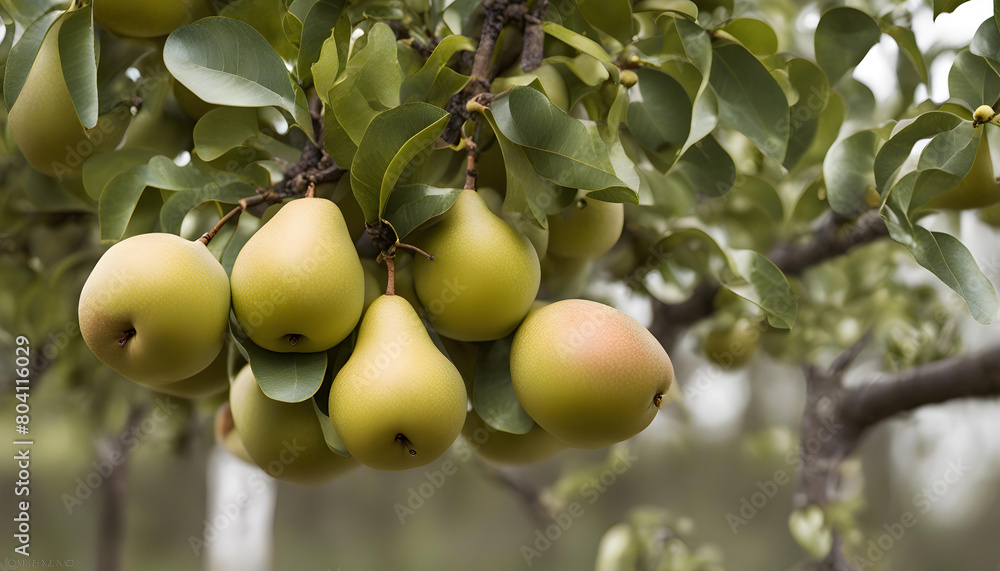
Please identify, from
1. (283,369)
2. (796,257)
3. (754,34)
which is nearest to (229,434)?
(283,369)

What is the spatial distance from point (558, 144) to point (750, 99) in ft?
0.48

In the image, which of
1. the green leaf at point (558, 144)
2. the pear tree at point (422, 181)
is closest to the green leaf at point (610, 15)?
the pear tree at point (422, 181)

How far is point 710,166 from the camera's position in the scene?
0.41 meters

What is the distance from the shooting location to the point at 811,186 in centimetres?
48

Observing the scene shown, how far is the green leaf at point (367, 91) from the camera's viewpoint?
11.4 inches

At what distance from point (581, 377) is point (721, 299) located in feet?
1.26

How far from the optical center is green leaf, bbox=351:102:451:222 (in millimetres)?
272

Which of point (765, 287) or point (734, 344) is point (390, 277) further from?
point (734, 344)

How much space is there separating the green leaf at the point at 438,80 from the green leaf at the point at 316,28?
47 millimetres

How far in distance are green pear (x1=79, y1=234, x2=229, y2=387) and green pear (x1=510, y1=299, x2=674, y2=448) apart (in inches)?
5.6

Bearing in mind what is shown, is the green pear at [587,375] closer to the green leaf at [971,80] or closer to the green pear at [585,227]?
the green pear at [585,227]

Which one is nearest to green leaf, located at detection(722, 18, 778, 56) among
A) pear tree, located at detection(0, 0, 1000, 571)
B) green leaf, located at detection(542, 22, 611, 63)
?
pear tree, located at detection(0, 0, 1000, 571)

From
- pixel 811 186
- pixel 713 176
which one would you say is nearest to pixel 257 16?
pixel 713 176

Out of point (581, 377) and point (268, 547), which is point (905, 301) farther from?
point (268, 547)
